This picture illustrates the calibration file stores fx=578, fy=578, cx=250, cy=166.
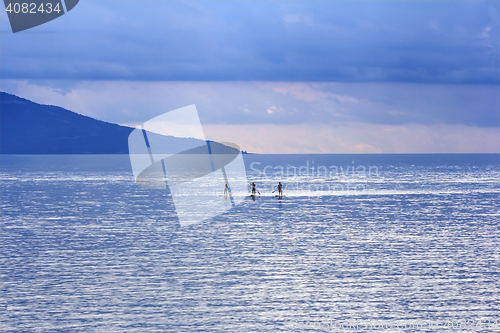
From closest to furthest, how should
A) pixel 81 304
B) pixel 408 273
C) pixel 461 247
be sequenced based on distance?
pixel 81 304 < pixel 408 273 < pixel 461 247

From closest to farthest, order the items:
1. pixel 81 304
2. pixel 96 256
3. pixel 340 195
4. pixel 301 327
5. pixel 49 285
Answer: pixel 301 327, pixel 81 304, pixel 49 285, pixel 96 256, pixel 340 195

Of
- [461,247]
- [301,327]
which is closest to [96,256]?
[301,327]

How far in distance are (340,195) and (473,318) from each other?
5941cm

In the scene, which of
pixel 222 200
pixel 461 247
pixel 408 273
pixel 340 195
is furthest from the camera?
pixel 340 195

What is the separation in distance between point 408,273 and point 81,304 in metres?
17.0

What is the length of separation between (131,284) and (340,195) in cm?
5751

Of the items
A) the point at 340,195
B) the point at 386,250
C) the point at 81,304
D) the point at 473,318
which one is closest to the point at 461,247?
the point at 386,250

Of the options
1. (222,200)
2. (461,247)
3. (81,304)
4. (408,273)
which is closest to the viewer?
(81,304)

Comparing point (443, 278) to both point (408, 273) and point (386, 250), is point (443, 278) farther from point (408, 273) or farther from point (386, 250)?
point (386, 250)

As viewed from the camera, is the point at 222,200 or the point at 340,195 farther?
the point at 340,195

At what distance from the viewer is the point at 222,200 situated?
73.6 meters

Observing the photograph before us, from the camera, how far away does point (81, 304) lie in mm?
25688

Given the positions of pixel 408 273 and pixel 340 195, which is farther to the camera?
pixel 340 195

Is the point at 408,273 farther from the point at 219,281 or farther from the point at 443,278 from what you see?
the point at 219,281
